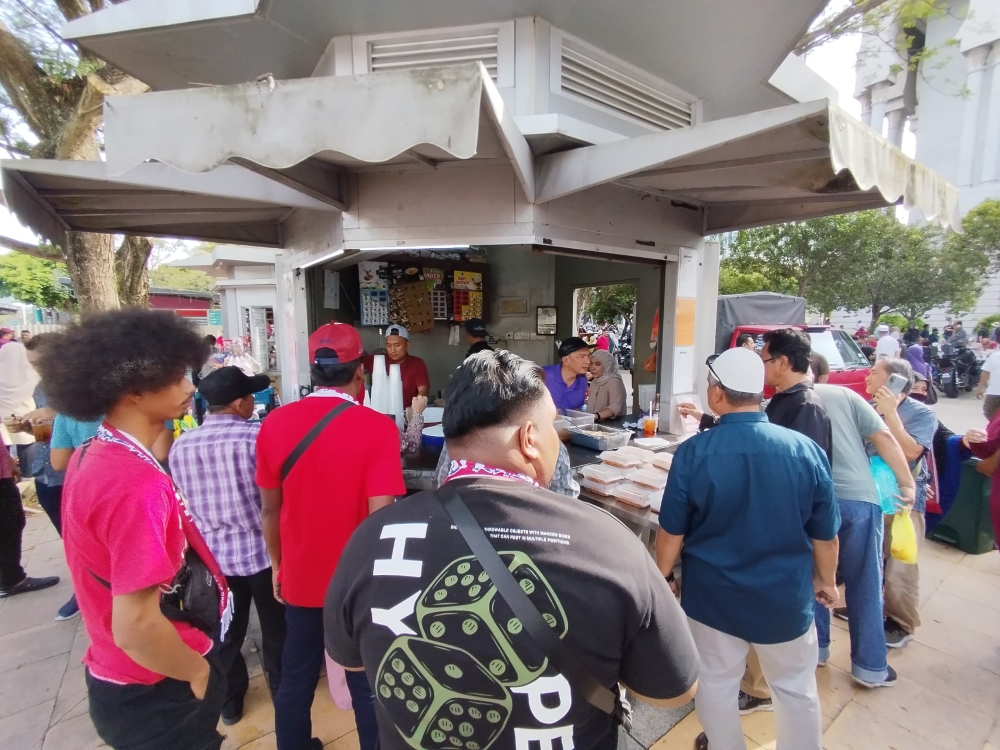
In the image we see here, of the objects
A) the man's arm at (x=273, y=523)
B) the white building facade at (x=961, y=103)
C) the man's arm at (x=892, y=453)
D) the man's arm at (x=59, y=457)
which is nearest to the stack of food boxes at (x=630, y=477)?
the man's arm at (x=892, y=453)

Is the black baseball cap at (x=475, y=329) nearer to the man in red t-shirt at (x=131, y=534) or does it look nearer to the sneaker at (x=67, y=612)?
the man in red t-shirt at (x=131, y=534)

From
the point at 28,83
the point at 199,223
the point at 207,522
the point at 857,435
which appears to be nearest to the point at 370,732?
the point at 207,522

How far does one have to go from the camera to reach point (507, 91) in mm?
3107

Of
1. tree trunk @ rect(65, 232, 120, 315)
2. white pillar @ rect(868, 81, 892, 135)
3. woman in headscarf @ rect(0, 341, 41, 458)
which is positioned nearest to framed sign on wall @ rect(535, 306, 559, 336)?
woman in headscarf @ rect(0, 341, 41, 458)

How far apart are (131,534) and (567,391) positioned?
11.8 ft

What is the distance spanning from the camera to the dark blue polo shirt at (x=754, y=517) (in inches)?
74.2

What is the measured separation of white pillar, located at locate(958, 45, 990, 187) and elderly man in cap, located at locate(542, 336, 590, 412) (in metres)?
35.4

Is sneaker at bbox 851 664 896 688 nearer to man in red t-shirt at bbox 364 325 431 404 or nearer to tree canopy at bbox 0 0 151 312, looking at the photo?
man in red t-shirt at bbox 364 325 431 404

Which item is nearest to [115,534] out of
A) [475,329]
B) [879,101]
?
[475,329]

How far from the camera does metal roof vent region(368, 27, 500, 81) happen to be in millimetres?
3137

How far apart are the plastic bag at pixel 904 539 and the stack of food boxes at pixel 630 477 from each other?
1380mm

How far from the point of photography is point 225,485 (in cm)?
232

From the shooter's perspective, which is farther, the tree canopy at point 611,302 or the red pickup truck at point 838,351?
the tree canopy at point 611,302

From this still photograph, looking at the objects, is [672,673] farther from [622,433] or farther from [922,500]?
[922,500]
